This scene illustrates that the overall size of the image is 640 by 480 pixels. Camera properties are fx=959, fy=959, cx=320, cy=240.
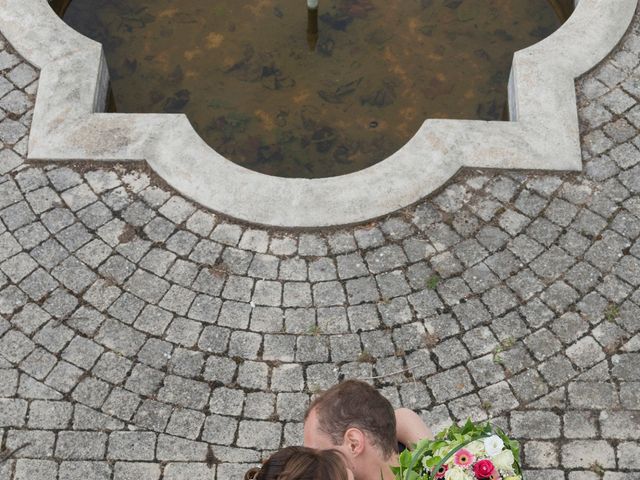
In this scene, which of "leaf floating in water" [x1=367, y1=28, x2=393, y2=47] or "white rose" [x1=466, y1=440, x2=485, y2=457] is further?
"leaf floating in water" [x1=367, y1=28, x2=393, y2=47]

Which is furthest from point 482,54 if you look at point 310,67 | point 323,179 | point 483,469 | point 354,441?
point 483,469

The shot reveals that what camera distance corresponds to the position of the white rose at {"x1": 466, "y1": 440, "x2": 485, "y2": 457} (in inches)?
166

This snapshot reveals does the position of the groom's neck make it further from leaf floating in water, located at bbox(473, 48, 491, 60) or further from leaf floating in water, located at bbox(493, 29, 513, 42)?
leaf floating in water, located at bbox(493, 29, 513, 42)

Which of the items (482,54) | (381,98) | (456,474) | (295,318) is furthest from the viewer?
(482,54)

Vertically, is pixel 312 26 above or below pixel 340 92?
above

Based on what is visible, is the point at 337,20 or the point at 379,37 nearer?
the point at 379,37

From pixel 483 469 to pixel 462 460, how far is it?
10 centimetres

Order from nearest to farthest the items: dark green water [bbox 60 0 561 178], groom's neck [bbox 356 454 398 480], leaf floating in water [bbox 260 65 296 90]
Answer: groom's neck [bbox 356 454 398 480] → dark green water [bbox 60 0 561 178] → leaf floating in water [bbox 260 65 296 90]

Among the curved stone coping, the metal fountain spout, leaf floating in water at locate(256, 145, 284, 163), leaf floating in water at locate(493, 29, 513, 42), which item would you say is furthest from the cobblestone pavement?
the metal fountain spout

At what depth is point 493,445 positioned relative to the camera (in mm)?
4238

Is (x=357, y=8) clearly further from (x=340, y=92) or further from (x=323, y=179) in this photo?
(x=323, y=179)

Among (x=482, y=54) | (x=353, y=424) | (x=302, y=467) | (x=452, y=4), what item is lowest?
(x=482, y=54)

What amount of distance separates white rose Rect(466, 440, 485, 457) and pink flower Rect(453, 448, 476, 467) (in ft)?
0.07

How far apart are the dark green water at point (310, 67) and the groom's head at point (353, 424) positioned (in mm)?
3539
